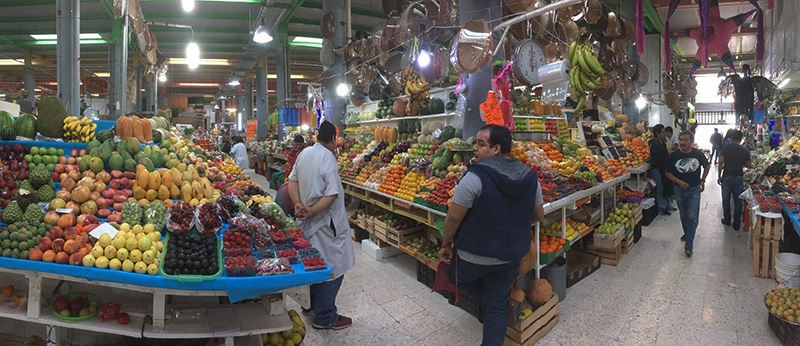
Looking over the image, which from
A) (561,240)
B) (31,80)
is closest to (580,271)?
(561,240)

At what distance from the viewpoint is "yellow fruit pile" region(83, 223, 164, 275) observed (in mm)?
2260

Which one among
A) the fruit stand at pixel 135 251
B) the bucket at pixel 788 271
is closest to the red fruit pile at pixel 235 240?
the fruit stand at pixel 135 251

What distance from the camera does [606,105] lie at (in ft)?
33.4

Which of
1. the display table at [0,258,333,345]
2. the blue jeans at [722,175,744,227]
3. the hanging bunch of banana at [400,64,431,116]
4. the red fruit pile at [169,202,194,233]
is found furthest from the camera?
the blue jeans at [722,175,744,227]

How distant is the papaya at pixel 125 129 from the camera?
3.66 metres

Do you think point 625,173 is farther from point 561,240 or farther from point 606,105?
point 606,105

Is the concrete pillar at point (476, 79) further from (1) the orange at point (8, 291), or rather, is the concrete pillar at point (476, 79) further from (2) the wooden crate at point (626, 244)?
(1) the orange at point (8, 291)

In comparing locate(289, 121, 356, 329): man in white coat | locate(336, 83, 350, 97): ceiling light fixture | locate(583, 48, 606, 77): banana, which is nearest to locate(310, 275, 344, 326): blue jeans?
locate(289, 121, 356, 329): man in white coat

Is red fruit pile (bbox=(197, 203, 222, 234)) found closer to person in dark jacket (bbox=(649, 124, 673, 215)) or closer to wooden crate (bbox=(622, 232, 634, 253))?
wooden crate (bbox=(622, 232, 634, 253))

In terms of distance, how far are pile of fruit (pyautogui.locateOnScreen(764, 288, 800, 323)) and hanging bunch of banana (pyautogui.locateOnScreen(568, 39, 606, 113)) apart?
2.45m

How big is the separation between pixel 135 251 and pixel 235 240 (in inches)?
21.6

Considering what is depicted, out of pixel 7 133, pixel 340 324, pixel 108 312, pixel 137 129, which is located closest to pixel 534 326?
pixel 340 324

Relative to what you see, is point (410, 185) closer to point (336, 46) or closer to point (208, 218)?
point (208, 218)

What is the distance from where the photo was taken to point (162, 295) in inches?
93.7
